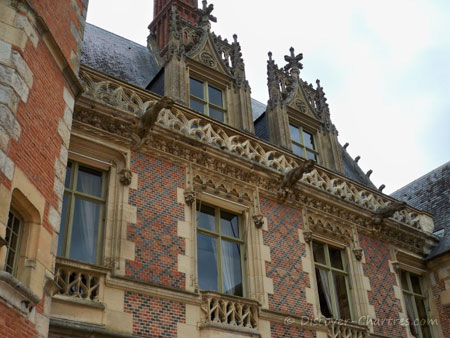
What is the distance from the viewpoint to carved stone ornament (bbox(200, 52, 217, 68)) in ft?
43.7

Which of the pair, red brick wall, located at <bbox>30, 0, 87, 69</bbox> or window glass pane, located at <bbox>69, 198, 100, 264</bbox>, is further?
window glass pane, located at <bbox>69, 198, 100, 264</bbox>

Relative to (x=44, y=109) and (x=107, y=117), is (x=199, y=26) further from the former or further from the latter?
(x=44, y=109)

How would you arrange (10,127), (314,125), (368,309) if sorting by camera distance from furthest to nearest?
1. (314,125)
2. (368,309)
3. (10,127)

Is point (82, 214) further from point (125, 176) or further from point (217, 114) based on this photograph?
point (217, 114)

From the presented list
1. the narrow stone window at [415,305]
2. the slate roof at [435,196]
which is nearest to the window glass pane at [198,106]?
the narrow stone window at [415,305]

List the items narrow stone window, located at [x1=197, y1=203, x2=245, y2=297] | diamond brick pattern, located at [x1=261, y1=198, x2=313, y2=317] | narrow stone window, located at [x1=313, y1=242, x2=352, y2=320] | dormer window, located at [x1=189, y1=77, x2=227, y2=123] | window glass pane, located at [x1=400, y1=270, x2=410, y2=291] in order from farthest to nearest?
window glass pane, located at [x1=400, y1=270, x2=410, y2=291] < dormer window, located at [x1=189, y1=77, x2=227, y2=123] < narrow stone window, located at [x1=313, y1=242, x2=352, y2=320] < diamond brick pattern, located at [x1=261, y1=198, x2=313, y2=317] < narrow stone window, located at [x1=197, y1=203, x2=245, y2=297]

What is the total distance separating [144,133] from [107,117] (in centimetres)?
72

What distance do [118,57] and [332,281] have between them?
7562 millimetres

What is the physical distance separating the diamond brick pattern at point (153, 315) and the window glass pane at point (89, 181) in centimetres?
199

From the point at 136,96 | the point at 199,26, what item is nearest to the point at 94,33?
the point at 199,26

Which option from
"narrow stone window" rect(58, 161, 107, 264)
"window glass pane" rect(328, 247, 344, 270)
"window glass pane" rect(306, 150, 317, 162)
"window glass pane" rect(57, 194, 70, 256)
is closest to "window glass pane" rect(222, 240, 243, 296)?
"narrow stone window" rect(58, 161, 107, 264)

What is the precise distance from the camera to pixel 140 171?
9.98 m

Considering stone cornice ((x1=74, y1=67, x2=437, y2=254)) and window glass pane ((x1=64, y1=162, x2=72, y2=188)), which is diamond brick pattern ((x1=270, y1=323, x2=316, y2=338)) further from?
window glass pane ((x1=64, y1=162, x2=72, y2=188))

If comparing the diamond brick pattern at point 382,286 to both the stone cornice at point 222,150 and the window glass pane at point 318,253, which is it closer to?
the stone cornice at point 222,150
